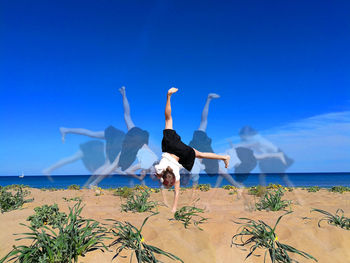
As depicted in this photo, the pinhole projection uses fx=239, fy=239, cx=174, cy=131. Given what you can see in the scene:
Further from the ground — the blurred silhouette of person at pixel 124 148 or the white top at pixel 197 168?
the blurred silhouette of person at pixel 124 148

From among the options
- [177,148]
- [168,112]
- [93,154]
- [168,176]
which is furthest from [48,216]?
[93,154]

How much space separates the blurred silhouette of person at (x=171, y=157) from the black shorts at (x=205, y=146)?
5880 mm

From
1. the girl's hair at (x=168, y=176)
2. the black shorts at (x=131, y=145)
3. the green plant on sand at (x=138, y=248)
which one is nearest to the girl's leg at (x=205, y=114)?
the black shorts at (x=131, y=145)

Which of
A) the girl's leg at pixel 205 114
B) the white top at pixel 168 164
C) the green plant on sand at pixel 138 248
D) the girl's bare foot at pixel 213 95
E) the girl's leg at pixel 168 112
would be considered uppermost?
the girl's bare foot at pixel 213 95

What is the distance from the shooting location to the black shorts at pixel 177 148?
4777mm

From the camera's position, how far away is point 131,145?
40.1 feet

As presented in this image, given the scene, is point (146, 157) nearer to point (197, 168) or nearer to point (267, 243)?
point (197, 168)

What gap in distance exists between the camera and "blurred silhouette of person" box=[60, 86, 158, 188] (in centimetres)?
1151

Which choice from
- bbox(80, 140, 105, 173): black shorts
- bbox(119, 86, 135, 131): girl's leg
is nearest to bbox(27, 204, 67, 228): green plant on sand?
bbox(80, 140, 105, 173): black shorts

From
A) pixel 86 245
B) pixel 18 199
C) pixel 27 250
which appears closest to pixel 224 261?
pixel 86 245

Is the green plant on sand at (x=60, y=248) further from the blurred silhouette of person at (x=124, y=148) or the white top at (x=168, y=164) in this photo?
the blurred silhouette of person at (x=124, y=148)

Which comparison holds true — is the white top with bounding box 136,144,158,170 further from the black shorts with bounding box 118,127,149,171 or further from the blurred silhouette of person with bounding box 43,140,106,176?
the blurred silhouette of person with bounding box 43,140,106,176

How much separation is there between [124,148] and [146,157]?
68.9 inches

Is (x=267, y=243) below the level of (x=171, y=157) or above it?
below
